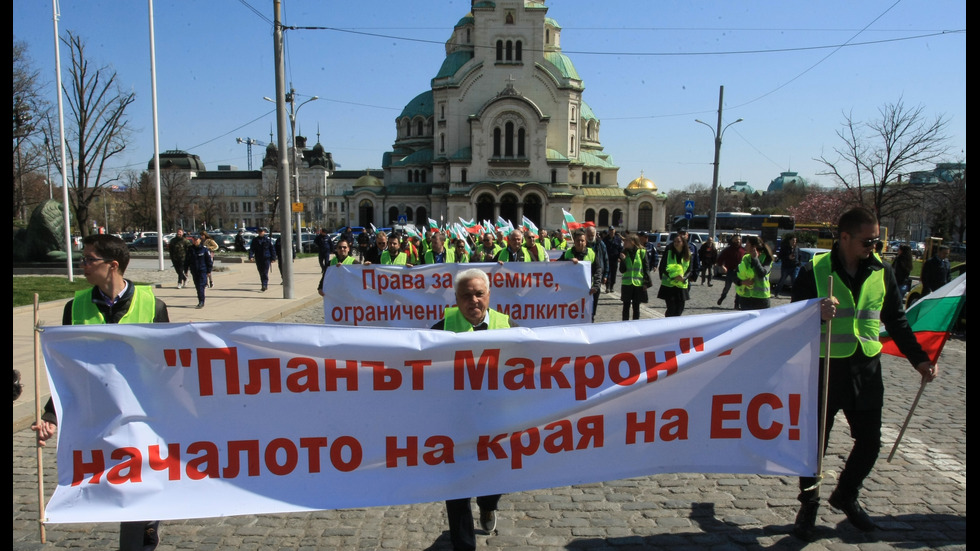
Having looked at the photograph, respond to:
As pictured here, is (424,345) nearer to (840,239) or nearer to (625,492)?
(625,492)

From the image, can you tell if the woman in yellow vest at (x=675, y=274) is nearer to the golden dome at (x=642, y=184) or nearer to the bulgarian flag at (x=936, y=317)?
the bulgarian flag at (x=936, y=317)

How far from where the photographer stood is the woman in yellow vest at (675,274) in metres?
10.0

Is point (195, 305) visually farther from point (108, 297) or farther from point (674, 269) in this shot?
point (108, 297)

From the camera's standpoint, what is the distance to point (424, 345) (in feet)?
11.3

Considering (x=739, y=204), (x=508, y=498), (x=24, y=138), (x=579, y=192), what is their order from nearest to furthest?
(x=508, y=498) < (x=24, y=138) < (x=579, y=192) < (x=739, y=204)

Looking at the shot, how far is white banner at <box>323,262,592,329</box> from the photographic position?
29.7 ft

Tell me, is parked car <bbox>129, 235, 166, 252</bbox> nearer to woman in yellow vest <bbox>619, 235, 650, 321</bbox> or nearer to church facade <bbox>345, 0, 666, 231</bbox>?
church facade <bbox>345, 0, 666, 231</bbox>

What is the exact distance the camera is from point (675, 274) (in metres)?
10.0

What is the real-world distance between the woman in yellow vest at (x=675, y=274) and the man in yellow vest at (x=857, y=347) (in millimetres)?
6023

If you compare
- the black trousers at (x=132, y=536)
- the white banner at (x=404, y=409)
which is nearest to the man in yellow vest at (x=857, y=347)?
the white banner at (x=404, y=409)

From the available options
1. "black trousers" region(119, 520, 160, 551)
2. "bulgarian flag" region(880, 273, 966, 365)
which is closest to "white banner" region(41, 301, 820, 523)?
"black trousers" region(119, 520, 160, 551)

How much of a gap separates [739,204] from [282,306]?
130m

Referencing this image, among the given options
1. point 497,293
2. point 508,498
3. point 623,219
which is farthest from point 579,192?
point 508,498

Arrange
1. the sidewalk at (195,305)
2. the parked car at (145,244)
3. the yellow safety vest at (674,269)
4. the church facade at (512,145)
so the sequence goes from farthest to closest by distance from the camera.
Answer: the church facade at (512,145), the parked car at (145,244), the yellow safety vest at (674,269), the sidewalk at (195,305)
